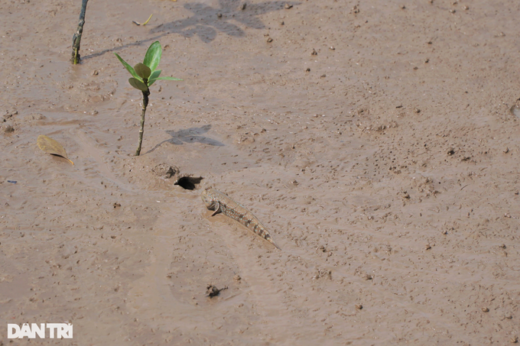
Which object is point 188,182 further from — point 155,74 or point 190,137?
point 155,74

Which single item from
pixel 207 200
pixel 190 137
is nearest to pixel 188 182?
pixel 207 200

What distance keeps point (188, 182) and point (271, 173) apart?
2.82 ft

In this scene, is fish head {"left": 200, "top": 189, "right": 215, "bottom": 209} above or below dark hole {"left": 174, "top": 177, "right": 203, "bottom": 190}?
below

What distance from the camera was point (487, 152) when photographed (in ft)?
17.9

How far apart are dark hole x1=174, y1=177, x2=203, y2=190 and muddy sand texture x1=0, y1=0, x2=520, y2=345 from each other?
0.39 ft

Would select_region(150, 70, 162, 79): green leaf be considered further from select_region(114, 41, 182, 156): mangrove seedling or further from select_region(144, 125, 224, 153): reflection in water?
select_region(144, 125, 224, 153): reflection in water

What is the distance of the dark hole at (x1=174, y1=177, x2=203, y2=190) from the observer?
15.9ft

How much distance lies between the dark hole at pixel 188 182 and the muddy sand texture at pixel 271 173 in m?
0.12

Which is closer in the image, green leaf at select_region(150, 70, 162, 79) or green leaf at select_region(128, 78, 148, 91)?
green leaf at select_region(128, 78, 148, 91)

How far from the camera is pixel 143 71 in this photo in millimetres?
4582

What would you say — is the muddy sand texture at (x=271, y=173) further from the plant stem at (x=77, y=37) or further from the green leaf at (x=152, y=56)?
the green leaf at (x=152, y=56)

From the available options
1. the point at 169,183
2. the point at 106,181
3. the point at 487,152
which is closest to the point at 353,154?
the point at 487,152

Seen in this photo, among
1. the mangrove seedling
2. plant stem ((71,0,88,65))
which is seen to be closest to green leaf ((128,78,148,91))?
the mangrove seedling

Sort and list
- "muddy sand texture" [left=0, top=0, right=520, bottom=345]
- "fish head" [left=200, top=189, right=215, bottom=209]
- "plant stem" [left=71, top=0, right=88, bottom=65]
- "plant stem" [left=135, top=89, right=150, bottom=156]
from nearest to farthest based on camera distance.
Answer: "muddy sand texture" [left=0, top=0, right=520, bottom=345], "fish head" [left=200, top=189, right=215, bottom=209], "plant stem" [left=135, top=89, right=150, bottom=156], "plant stem" [left=71, top=0, right=88, bottom=65]
